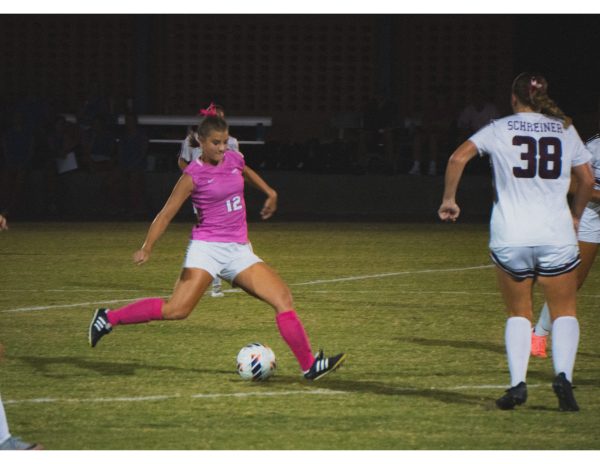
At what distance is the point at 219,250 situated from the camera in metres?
8.92

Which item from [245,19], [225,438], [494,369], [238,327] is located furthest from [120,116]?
[225,438]

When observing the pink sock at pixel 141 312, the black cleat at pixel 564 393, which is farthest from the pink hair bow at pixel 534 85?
the pink sock at pixel 141 312

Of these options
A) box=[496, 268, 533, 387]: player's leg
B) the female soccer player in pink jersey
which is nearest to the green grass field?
box=[496, 268, 533, 387]: player's leg

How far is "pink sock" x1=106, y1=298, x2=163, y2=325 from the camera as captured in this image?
358 inches

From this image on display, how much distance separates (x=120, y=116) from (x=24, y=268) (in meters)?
10.6

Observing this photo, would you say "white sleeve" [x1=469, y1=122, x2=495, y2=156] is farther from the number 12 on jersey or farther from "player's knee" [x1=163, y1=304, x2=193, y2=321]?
"player's knee" [x1=163, y1=304, x2=193, y2=321]

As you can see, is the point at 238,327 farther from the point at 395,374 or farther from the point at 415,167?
the point at 415,167

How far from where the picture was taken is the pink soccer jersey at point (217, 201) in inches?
352

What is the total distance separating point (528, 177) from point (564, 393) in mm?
1275

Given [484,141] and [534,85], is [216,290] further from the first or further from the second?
[534,85]

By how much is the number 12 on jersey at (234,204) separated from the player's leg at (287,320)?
0.41 m

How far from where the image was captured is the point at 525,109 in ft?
25.8

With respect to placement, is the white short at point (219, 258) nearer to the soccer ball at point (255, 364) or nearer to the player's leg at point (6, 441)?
the soccer ball at point (255, 364)

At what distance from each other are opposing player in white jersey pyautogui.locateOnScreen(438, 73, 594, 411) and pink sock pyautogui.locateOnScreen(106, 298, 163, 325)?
2.32 meters
